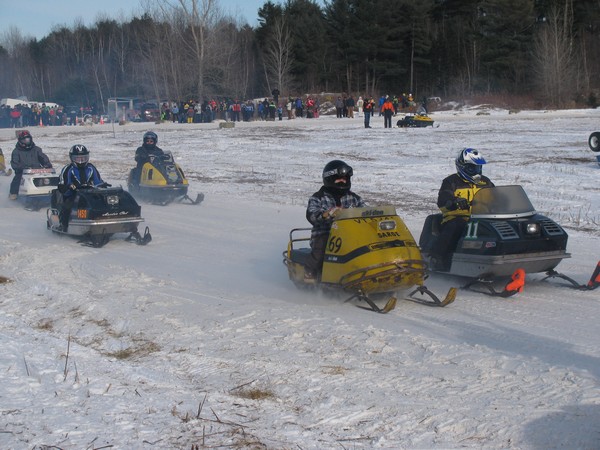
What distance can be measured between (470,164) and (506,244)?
152 centimetres

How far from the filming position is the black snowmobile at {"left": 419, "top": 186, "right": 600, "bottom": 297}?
27.3 feet

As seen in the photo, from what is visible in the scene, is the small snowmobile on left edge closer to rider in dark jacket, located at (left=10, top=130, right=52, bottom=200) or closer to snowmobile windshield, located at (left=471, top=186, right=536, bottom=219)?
rider in dark jacket, located at (left=10, top=130, right=52, bottom=200)

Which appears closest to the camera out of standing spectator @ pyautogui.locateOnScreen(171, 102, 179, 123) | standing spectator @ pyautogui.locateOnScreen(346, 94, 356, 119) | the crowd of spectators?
standing spectator @ pyautogui.locateOnScreen(346, 94, 356, 119)

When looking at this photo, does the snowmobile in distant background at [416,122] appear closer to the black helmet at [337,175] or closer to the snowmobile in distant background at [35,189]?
the snowmobile in distant background at [35,189]

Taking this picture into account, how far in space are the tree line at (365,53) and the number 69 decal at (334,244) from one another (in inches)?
2205

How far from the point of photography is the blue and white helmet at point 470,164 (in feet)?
31.0

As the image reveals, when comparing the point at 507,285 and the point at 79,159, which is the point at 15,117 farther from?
the point at 507,285

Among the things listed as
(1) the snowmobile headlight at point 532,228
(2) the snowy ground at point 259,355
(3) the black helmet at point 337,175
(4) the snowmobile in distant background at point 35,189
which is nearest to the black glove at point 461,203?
(1) the snowmobile headlight at point 532,228

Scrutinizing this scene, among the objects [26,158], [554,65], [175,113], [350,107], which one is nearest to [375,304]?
[26,158]

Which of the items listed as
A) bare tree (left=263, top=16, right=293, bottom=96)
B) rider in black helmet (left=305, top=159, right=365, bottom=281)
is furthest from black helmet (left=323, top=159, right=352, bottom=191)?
bare tree (left=263, top=16, right=293, bottom=96)

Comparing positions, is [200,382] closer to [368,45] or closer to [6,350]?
[6,350]

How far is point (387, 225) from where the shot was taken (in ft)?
26.7

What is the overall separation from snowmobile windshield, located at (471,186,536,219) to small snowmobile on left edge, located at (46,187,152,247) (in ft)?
19.2

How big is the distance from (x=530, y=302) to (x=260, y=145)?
79.9 ft
